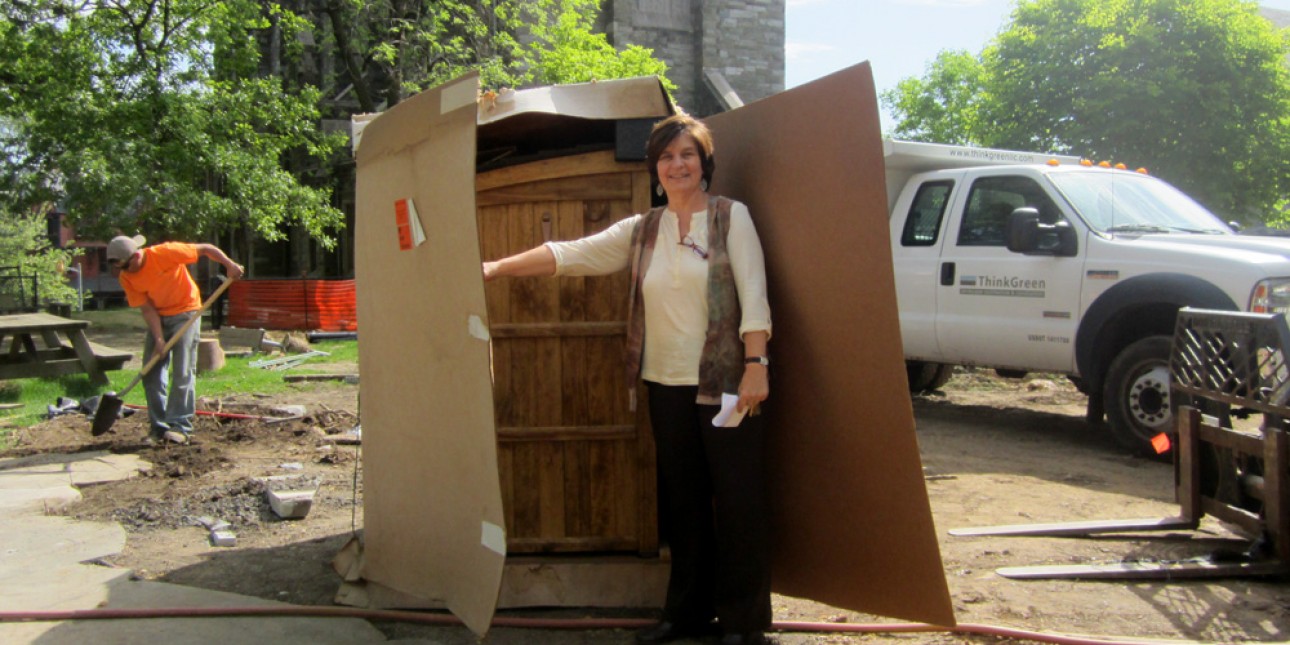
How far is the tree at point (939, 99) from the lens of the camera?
39.7m

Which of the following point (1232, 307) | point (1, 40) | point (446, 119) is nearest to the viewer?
point (446, 119)

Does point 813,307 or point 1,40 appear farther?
point 1,40

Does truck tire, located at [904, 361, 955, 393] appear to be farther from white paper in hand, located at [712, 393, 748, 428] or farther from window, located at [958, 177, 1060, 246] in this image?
A: white paper in hand, located at [712, 393, 748, 428]

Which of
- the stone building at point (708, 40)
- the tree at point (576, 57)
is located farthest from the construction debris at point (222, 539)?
the stone building at point (708, 40)

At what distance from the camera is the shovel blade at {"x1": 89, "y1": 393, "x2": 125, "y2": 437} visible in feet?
26.9

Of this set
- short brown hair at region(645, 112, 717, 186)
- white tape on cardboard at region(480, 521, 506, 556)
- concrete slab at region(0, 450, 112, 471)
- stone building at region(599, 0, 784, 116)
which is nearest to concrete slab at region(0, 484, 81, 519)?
concrete slab at region(0, 450, 112, 471)

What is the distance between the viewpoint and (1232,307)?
663cm

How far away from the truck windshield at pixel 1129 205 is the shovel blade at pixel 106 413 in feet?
25.1

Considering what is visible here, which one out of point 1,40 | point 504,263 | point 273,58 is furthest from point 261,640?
point 273,58

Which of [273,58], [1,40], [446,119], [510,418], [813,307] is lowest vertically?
[510,418]

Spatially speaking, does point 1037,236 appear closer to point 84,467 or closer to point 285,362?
point 84,467

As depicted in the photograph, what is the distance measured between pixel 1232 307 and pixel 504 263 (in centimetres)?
527

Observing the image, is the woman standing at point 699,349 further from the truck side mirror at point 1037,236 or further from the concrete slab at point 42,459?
the concrete slab at point 42,459

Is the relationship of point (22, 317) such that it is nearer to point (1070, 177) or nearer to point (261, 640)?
point (261, 640)
